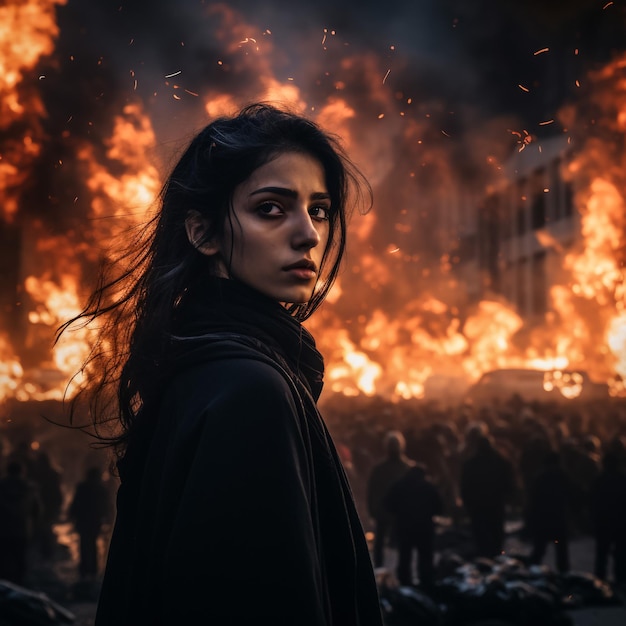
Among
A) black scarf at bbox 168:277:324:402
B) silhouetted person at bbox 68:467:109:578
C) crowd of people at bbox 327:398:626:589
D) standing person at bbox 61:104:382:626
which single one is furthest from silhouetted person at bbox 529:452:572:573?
black scarf at bbox 168:277:324:402

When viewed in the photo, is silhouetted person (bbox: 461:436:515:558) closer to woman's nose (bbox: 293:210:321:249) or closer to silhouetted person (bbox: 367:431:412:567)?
silhouetted person (bbox: 367:431:412:567)

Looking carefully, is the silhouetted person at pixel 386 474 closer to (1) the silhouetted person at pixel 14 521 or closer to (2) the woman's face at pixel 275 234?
(1) the silhouetted person at pixel 14 521

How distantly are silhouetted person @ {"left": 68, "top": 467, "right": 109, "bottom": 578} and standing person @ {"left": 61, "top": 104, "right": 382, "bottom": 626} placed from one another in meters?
6.91

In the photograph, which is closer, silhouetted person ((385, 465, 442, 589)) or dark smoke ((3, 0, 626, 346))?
silhouetted person ((385, 465, 442, 589))

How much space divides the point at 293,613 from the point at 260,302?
1.97 ft

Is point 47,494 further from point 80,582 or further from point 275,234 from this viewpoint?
point 275,234

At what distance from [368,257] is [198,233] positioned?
3621cm

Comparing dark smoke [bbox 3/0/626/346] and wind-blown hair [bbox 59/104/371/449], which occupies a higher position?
dark smoke [bbox 3/0/626/346]

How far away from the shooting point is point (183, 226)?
163 centimetres

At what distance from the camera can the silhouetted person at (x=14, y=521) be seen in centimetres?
743

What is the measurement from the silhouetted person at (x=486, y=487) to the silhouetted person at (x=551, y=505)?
32cm

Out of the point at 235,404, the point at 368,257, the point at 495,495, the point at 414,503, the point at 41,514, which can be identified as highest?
the point at 368,257

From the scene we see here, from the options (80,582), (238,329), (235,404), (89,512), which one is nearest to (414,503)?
(89,512)

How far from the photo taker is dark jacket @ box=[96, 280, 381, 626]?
1.10m
